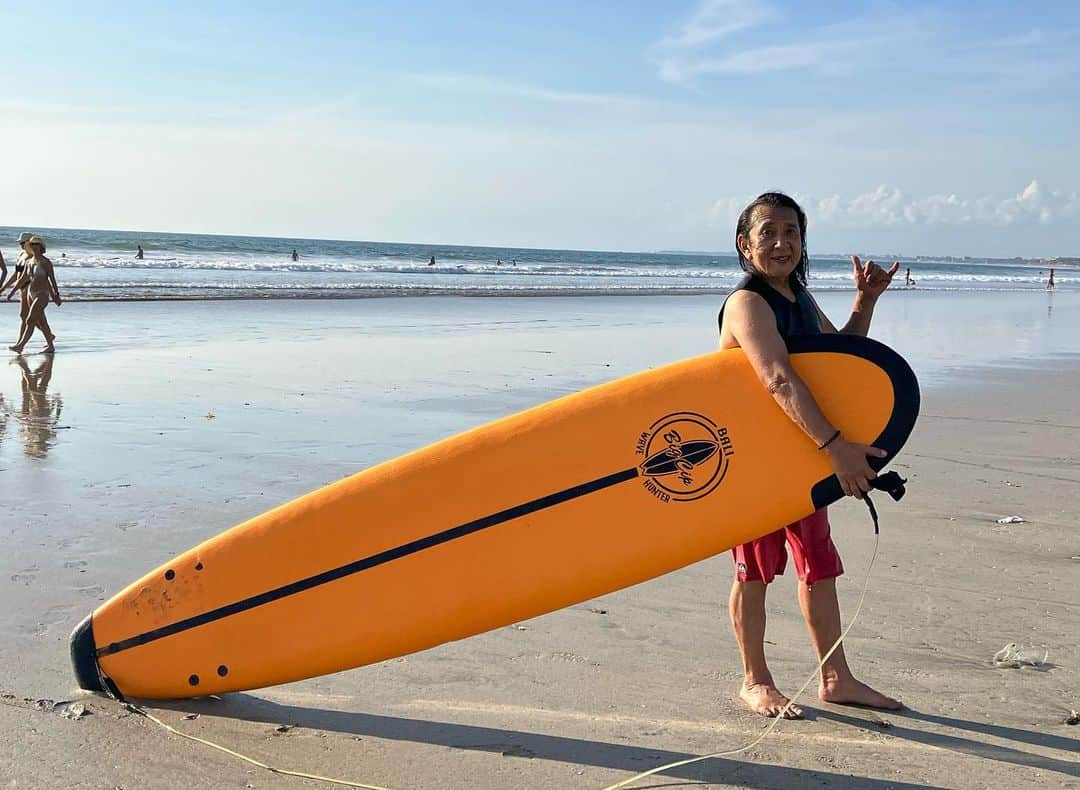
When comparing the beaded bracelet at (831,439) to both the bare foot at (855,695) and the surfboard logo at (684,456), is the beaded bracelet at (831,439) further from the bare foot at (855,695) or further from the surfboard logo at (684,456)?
the bare foot at (855,695)

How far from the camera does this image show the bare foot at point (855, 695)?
2.93 m

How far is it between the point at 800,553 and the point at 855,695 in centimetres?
43

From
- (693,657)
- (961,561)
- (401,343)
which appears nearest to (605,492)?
(693,657)

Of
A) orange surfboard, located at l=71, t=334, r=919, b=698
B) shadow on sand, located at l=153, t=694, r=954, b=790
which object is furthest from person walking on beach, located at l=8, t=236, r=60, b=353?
shadow on sand, located at l=153, t=694, r=954, b=790

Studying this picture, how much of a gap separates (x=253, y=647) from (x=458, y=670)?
24.3 inches

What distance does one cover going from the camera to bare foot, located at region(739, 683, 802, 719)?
286 centimetres

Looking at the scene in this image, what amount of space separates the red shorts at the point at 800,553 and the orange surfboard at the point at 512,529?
16cm

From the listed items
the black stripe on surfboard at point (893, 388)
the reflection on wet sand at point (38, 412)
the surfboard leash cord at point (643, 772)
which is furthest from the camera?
the reflection on wet sand at point (38, 412)

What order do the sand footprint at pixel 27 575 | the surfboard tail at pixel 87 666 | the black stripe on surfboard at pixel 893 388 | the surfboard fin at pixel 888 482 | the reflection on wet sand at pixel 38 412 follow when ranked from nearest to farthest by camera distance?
the surfboard fin at pixel 888 482 < the black stripe on surfboard at pixel 893 388 < the surfboard tail at pixel 87 666 < the sand footprint at pixel 27 575 < the reflection on wet sand at pixel 38 412

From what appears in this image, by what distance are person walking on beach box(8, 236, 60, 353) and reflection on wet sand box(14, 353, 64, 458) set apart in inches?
39.3

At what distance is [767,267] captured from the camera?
2.87m

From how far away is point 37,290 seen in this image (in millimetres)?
11180

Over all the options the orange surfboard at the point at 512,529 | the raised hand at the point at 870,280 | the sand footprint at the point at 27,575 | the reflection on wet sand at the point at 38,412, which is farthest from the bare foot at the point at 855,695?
the reflection on wet sand at the point at 38,412

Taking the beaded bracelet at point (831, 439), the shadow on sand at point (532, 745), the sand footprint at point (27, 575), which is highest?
the beaded bracelet at point (831, 439)
